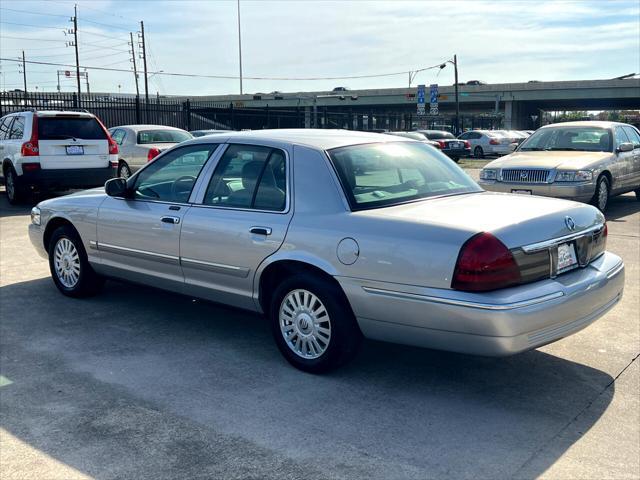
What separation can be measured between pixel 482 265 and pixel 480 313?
0.26m

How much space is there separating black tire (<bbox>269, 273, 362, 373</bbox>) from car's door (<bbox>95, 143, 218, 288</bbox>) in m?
1.16

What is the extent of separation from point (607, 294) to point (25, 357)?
13.0 ft

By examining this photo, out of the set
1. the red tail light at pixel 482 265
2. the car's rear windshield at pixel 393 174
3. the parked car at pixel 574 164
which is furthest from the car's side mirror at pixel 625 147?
the red tail light at pixel 482 265

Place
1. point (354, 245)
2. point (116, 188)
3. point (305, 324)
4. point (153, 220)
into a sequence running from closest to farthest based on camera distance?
point (354, 245)
point (305, 324)
point (153, 220)
point (116, 188)

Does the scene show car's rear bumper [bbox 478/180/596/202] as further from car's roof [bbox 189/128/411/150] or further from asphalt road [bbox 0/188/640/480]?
car's roof [bbox 189/128/411/150]

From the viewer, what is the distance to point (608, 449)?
3.49 meters

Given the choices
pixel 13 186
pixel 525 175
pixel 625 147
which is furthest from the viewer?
pixel 13 186

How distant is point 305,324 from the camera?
14.6 ft

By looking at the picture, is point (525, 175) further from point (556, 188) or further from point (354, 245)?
point (354, 245)

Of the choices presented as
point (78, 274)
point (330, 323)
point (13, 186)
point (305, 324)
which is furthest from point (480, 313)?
point (13, 186)

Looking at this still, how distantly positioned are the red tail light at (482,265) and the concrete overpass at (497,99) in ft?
174

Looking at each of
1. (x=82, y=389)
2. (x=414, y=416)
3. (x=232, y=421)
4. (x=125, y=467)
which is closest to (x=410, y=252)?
(x=414, y=416)

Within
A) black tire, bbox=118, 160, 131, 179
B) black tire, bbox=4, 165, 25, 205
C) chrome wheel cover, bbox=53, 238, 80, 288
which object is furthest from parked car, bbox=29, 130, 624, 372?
black tire, bbox=118, 160, 131, 179

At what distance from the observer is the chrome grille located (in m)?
10.6
